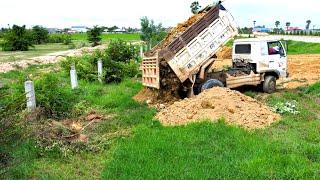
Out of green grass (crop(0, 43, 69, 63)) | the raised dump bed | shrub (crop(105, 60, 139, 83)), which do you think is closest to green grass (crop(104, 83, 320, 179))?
the raised dump bed

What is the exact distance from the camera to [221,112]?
1054cm

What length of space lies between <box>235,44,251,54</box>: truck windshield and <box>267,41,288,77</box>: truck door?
0.70 metres

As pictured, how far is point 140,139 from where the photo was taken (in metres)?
8.82

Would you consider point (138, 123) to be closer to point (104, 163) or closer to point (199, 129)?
point (199, 129)

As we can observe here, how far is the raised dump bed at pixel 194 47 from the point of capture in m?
13.0

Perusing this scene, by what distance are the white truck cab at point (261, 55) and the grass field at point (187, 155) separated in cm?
477

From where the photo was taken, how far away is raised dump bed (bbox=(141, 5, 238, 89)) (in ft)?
42.8

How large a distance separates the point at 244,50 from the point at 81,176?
10.0 meters

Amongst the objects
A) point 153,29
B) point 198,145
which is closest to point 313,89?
point 198,145

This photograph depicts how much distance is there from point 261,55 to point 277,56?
729 millimetres

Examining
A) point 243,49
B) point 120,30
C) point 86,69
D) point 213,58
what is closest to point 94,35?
point 86,69

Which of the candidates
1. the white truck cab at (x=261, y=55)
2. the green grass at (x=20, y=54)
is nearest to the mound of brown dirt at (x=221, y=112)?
the white truck cab at (x=261, y=55)

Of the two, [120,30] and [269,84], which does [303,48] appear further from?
[120,30]

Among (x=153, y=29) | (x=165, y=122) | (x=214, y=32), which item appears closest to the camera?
(x=165, y=122)
